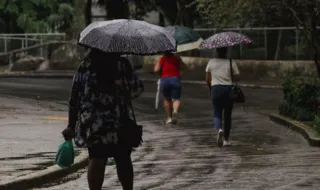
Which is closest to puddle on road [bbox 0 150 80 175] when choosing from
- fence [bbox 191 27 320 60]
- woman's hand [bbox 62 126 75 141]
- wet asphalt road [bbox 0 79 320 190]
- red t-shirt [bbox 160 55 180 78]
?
wet asphalt road [bbox 0 79 320 190]

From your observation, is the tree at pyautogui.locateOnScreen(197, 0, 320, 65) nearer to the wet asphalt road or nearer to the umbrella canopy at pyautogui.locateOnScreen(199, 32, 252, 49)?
the wet asphalt road

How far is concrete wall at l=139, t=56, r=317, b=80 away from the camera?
35188mm

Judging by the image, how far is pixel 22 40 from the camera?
160 feet

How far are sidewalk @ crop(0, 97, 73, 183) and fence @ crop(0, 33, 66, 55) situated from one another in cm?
2277

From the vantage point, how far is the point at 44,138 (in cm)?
1570

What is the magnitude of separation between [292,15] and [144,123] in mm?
5881

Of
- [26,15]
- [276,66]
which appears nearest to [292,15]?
[276,66]

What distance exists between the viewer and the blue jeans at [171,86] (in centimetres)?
1956

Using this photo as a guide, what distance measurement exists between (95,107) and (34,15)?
47379mm

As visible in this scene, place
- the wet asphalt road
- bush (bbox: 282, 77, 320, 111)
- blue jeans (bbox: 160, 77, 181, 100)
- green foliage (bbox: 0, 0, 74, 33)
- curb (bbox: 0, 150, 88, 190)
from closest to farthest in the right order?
curb (bbox: 0, 150, 88, 190) < the wet asphalt road < bush (bbox: 282, 77, 320, 111) < blue jeans (bbox: 160, 77, 181, 100) < green foliage (bbox: 0, 0, 74, 33)

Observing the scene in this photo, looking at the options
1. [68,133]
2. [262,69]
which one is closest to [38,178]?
[68,133]

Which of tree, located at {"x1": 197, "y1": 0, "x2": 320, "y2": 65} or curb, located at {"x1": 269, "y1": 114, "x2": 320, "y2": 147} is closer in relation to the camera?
curb, located at {"x1": 269, "y1": 114, "x2": 320, "y2": 147}

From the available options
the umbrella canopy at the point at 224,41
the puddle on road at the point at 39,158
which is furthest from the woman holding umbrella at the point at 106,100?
the umbrella canopy at the point at 224,41

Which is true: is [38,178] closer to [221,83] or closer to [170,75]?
[221,83]
